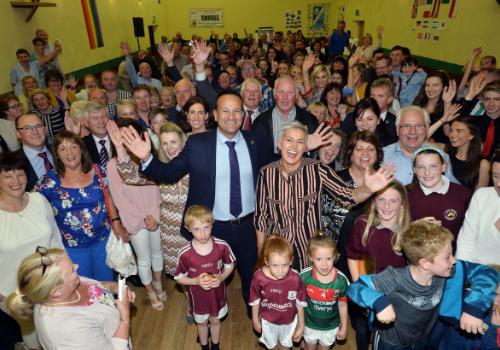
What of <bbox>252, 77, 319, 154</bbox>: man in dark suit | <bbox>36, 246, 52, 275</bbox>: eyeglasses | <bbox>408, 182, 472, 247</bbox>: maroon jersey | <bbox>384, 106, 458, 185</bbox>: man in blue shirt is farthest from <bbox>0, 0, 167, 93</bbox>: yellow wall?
<bbox>408, 182, 472, 247</bbox>: maroon jersey

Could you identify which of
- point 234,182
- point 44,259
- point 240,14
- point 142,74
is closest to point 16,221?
point 44,259

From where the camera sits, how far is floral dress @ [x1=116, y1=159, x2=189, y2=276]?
267 cm

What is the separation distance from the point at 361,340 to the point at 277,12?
54.4ft

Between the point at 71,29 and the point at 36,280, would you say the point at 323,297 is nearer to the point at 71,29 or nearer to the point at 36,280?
the point at 36,280

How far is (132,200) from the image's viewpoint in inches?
112

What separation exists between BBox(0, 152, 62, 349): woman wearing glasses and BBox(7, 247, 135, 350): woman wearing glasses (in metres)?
0.77

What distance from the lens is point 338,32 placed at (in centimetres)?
1160

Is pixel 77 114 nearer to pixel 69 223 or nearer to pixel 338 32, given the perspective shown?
pixel 69 223

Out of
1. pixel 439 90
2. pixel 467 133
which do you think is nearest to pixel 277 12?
pixel 439 90

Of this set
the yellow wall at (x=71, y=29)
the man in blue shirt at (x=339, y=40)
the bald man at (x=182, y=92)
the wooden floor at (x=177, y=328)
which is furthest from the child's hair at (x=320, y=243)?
the man in blue shirt at (x=339, y=40)

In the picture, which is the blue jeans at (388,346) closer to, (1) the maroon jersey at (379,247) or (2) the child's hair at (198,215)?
(1) the maroon jersey at (379,247)

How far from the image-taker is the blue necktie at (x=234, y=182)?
2549 millimetres

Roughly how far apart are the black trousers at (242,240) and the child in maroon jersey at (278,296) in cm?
34

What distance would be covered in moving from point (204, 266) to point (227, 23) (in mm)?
16430
